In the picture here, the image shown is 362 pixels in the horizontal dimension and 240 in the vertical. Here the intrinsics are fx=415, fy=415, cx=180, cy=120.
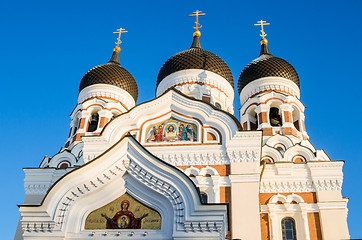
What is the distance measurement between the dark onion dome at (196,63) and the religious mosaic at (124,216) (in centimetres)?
1022

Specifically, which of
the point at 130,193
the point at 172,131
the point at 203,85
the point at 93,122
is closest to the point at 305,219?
the point at 172,131

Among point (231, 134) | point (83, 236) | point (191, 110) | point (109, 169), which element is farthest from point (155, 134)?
point (83, 236)

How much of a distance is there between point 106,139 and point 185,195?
4.78m

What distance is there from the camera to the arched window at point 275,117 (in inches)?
620

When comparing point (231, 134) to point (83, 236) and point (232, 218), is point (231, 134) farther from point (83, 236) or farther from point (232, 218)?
point (83, 236)

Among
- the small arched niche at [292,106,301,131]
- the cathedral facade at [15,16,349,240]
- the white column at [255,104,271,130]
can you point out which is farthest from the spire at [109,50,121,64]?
the small arched niche at [292,106,301,131]

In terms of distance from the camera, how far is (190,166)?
10.4m

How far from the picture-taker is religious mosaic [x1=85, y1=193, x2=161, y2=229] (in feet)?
21.7

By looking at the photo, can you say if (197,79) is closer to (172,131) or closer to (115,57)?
(172,131)

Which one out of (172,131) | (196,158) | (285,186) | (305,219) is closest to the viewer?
(196,158)

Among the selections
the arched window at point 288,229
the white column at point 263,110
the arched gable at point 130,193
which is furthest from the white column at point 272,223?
the arched gable at point 130,193

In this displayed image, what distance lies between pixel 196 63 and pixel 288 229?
25.2ft

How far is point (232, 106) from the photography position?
1673cm

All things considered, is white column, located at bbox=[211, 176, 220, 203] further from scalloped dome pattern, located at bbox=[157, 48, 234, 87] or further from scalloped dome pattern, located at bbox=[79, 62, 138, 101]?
scalloped dome pattern, located at bbox=[79, 62, 138, 101]
